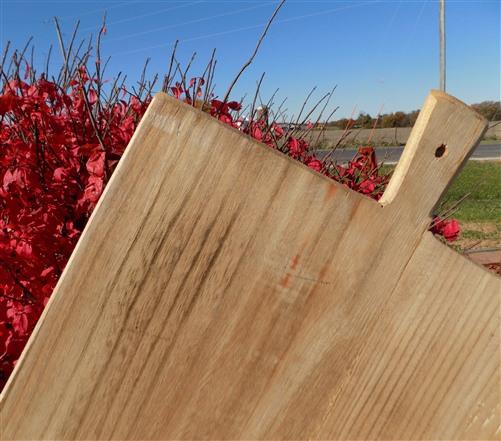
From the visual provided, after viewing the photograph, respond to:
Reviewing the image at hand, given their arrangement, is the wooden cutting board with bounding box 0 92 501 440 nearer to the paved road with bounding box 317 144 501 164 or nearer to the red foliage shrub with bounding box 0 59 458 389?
the red foliage shrub with bounding box 0 59 458 389

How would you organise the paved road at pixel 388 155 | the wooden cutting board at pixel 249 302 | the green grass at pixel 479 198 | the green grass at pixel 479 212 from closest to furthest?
1. the wooden cutting board at pixel 249 302
2. the paved road at pixel 388 155
3. the green grass at pixel 479 212
4. the green grass at pixel 479 198

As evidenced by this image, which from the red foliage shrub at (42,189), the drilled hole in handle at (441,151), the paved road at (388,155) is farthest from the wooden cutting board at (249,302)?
the paved road at (388,155)

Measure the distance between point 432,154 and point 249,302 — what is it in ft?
1.57

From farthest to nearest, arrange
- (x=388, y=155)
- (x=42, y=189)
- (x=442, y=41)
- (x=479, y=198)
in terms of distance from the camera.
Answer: (x=442, y=41)
(x=479, y=198)
(x=388, y=155)
(x=42, y=189)

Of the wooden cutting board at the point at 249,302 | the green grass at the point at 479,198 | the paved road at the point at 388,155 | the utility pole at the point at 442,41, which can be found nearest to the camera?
the wooden cutting board at the point at 249,302

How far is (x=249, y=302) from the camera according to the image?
1.14 meters

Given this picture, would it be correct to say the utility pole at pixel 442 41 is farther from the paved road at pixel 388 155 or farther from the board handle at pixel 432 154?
the board handle at pixel 432 154

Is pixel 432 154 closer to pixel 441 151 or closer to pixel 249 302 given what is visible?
pixel 441 151

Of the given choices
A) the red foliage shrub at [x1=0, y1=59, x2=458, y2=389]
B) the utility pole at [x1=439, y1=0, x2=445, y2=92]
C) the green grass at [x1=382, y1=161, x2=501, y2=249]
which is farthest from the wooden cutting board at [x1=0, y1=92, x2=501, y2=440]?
the utility pole at [x1=439, y1=0, x2=445, y2=92]

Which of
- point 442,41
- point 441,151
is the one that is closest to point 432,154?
point 441,151

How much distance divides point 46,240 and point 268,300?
0.96 metres

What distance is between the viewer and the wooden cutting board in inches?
43.8

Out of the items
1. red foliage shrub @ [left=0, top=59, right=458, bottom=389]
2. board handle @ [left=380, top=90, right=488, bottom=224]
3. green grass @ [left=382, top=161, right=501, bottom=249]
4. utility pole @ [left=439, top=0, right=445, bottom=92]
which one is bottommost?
red foliage shrub @ [left=0, top=59, right=458, bottom=389]

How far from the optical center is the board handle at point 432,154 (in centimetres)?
112
